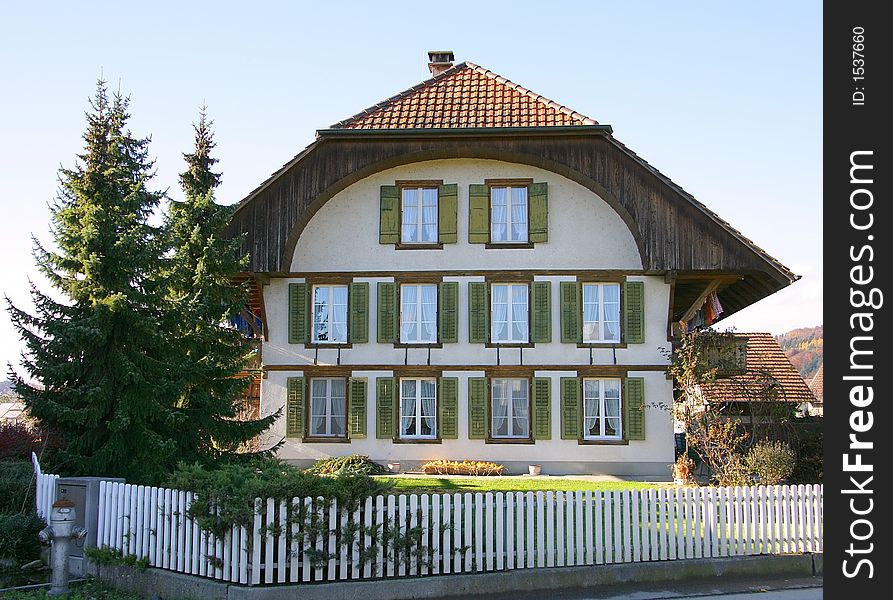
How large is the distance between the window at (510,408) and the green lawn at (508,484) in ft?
5.88

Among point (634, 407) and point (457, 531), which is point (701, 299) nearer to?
point (634, 407)

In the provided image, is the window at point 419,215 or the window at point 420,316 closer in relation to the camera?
the window at point 420,316

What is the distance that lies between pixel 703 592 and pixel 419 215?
617 inches

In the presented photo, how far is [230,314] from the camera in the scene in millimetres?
19016

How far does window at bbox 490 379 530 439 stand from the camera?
2419 cm

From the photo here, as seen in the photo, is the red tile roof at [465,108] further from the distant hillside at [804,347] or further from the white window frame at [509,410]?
the distant hillside at [804,347]

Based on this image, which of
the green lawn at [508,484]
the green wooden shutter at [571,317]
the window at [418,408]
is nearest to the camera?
the green lawn at [508,484]

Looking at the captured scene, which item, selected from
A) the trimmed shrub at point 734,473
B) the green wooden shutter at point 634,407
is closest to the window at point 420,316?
the green wooden shutter at point 634,407

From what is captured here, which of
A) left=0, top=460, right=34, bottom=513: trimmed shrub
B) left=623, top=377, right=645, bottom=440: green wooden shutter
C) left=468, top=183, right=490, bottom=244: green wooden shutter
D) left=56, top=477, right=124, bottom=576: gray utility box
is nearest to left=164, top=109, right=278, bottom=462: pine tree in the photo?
left=0, top=460, right=34, bottom=513: trimmed shrub

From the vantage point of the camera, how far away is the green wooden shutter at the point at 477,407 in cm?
2398

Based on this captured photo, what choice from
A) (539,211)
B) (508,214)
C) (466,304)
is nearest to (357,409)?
(466,304)

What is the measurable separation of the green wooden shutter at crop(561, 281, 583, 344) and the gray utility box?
14.6 m

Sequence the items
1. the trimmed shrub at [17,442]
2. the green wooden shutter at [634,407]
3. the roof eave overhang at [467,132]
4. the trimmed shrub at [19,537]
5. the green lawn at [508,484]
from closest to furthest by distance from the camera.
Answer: the trimmed shrub at [19,537] < the trimmed shrub at [17,442] < the green lawn at [508,484] < the roof eave overhang at [467,132] < the green wooden shutter at [634,407]

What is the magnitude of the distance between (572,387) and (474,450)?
310 centimetres
